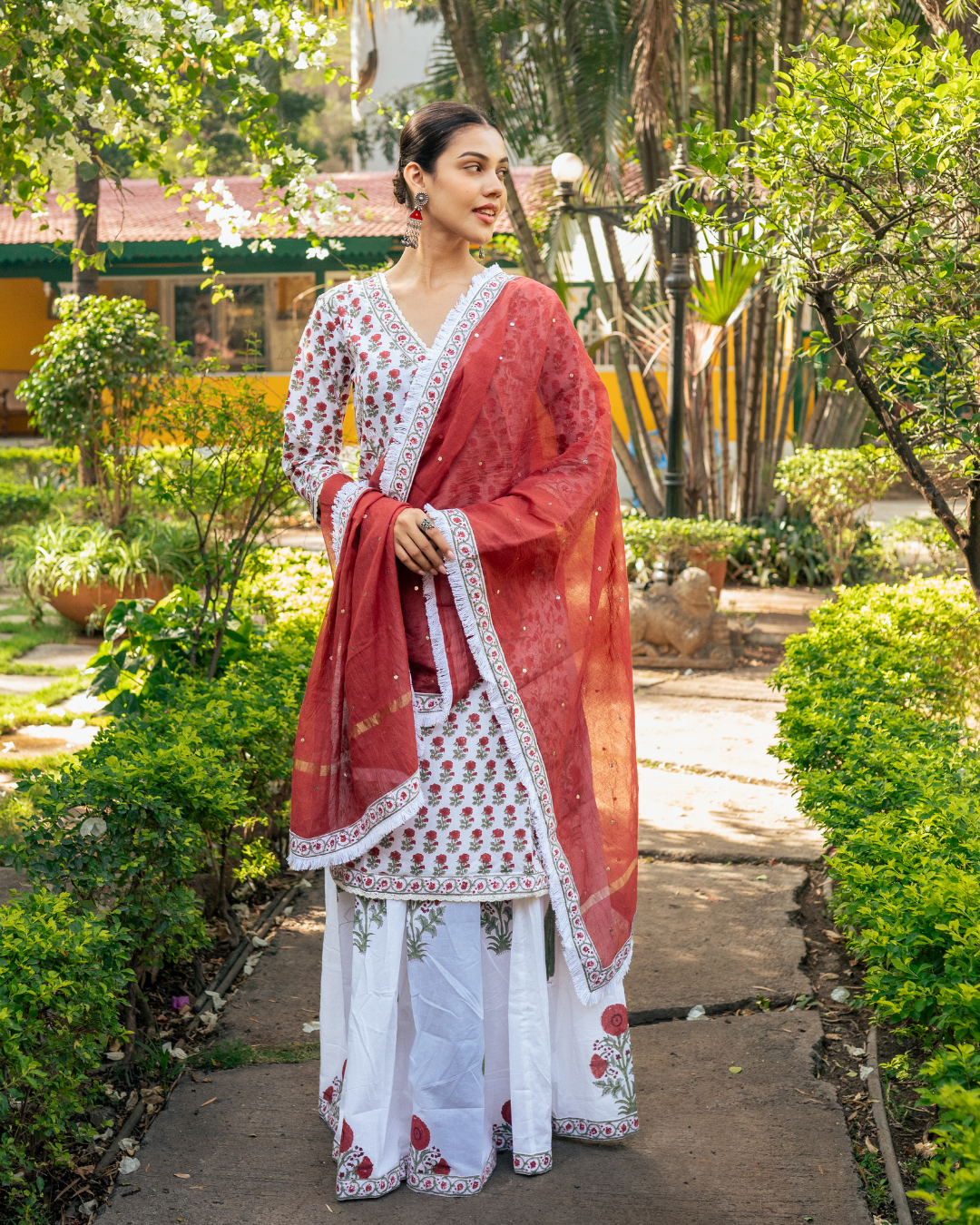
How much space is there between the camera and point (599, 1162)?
8.29ft

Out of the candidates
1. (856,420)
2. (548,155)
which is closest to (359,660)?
(856,420)

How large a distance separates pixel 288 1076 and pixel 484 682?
1.15 meters

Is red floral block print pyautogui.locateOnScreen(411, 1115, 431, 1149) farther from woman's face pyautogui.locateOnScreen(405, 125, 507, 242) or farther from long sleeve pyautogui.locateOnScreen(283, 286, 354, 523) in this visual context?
woman's face pyautogui.locateOnScreen(405, 125, 507, 242)

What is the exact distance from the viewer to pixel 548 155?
11859 mm

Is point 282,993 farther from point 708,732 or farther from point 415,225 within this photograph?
point 708,732

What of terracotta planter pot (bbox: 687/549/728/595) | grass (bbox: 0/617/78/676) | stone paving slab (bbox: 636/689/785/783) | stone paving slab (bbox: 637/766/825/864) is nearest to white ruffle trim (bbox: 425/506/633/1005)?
stone paving slab (bbox: 637/766/825/864)

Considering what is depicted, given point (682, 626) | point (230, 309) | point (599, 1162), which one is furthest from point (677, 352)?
point (230, 309)

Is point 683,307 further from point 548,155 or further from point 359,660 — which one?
point 359,660

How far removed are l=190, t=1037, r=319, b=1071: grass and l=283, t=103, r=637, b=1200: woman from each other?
47cm

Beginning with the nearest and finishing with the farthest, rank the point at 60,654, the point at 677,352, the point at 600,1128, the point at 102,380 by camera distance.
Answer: the point at 600,1128 < the point at 60,654 < the point at 102,380 < the point at 677,352

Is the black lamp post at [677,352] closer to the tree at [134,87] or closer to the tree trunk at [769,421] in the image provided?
the tree trunk at [769,421]

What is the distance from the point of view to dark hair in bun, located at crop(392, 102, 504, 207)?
8.01ft

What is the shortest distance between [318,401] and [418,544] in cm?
46

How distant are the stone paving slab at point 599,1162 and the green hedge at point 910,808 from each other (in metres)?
0.34
